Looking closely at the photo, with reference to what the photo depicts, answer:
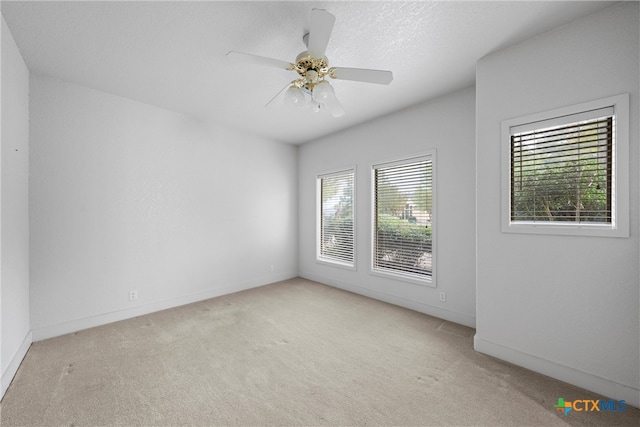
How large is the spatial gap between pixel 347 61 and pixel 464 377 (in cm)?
288

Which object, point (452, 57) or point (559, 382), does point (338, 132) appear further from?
point (559, 382)

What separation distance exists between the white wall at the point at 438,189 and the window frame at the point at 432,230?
0.14 ft

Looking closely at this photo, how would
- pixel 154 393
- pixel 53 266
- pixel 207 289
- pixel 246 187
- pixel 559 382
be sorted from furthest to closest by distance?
pixel 246 187, pixel 207 289, pixel 53 266, pixel 559 382, pixel 154 393

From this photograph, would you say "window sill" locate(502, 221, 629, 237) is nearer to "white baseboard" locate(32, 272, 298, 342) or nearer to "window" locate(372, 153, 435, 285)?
"window" locate(372, 153, 435, 285)

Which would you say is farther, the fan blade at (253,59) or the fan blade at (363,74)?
the fan blade at (363,74)

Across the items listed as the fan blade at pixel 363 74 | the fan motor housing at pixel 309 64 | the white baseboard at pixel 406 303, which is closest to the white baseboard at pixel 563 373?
the white baseboard at pixel 406 303

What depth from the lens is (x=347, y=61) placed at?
2455 millimetres

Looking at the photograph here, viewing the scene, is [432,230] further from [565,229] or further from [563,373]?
[563,373]

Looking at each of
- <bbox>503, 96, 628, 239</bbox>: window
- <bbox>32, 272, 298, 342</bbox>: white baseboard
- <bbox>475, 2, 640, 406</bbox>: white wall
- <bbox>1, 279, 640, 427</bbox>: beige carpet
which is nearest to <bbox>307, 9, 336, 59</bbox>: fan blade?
<bbox>475, 2, 640, 406</bbox>: white wall

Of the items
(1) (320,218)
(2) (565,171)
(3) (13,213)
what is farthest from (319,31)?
(1) (320,218)

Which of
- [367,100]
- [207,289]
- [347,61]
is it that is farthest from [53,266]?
[367,100]

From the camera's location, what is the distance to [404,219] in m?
3.75

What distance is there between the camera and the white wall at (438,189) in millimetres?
3066

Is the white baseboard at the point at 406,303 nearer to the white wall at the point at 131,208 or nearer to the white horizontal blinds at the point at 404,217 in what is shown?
the white horizontal blinds at the point at 404,217
